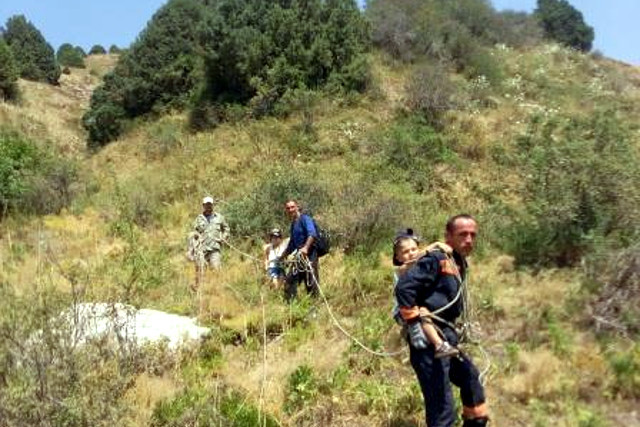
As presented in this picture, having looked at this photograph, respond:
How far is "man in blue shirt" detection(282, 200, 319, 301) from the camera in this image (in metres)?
8.69

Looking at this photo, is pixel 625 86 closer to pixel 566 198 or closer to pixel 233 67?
pixel 233 67

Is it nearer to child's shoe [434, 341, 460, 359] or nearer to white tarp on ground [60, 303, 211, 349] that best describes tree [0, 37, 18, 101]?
white tarp on ground [60, 303, 211, 349]

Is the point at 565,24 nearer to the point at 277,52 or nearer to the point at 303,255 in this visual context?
the point at 277,52

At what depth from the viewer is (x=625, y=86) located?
906 inches

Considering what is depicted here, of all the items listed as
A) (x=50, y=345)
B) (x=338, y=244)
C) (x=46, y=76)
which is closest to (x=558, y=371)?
(x=50, y=345)

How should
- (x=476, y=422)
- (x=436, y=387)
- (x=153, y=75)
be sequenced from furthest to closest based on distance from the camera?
(x=153, y=75) < (x=476, y=422) < (x=436, y=387)

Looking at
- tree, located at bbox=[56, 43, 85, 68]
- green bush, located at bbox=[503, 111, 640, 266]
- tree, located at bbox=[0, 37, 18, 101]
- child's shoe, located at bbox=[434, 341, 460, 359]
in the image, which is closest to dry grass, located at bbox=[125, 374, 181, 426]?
child's shoe, located at bbox=[434, 341, 460, 359]

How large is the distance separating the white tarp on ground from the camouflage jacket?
8.33 feet

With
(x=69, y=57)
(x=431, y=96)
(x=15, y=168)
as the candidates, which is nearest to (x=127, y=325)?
(x=15, y=168)

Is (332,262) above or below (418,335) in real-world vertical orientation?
below

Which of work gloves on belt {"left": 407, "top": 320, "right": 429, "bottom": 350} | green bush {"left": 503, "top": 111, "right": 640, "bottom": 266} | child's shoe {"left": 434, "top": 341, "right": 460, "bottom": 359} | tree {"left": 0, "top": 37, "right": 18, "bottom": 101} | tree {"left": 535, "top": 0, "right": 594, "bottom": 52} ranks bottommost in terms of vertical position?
child's shoe {"left": 434, "top": 341, "right": 460, "bottom": 359}

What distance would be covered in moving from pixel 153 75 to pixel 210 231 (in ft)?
47.1

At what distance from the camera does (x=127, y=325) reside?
577 cm

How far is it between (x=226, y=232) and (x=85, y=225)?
4.48m
